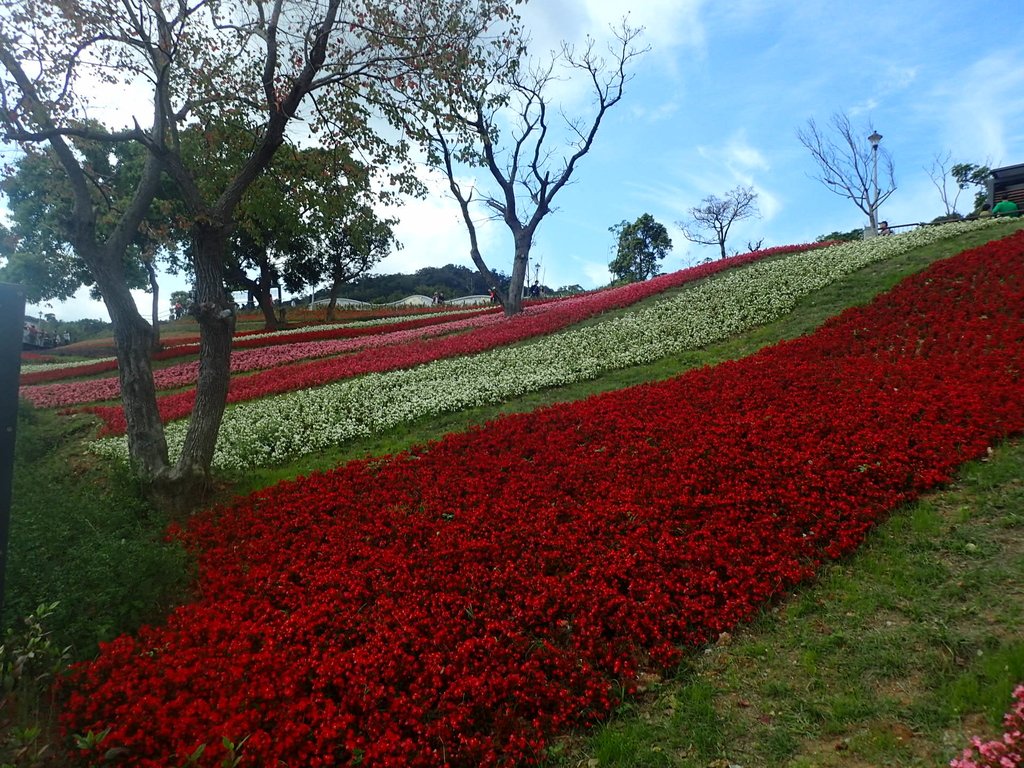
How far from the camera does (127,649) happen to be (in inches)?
174

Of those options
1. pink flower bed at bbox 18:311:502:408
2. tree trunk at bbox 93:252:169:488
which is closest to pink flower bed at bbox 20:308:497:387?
pink flower bed at bbox 18:311:502:408

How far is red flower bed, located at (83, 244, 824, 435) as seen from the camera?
15.2 m

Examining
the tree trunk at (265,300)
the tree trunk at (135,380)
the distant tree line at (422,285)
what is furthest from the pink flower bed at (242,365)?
the distant tree line at (422,285)

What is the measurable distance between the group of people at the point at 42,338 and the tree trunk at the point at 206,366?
44059mm

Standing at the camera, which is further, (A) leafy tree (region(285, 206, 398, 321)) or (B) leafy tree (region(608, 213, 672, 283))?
(B) leafy tree (region(608, 213, 672, 283))

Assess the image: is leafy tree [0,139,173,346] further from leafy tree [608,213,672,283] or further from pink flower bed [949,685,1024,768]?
leafy tree [608,213,672,283]

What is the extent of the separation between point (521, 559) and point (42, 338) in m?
55.6

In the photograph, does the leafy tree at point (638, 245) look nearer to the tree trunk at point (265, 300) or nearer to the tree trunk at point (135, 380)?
the tree trunk at point (265, 300)

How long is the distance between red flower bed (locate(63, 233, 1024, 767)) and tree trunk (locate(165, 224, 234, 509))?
796 mm

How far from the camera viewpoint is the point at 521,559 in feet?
18.2

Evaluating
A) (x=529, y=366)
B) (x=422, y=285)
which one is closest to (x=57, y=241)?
(x=529, y=366)

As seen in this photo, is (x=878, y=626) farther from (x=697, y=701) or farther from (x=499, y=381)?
(x=499, y=381)

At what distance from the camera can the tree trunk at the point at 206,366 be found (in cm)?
759

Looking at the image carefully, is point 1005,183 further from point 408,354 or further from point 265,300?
point 265,300
